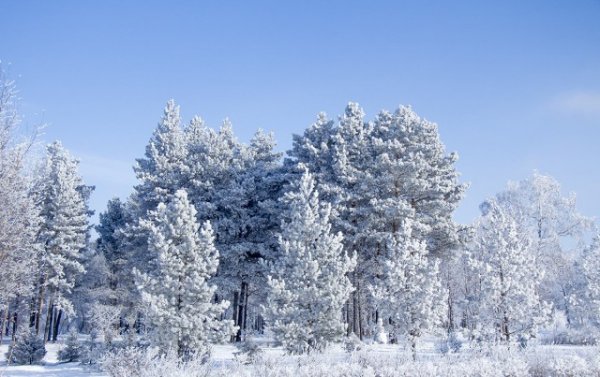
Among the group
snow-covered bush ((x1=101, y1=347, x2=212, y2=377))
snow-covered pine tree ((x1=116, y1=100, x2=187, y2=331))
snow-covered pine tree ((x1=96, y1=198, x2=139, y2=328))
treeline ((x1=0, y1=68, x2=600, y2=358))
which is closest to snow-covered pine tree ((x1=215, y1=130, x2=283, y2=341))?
treeline ((x1=0, y1=68, x2=600, y2=358))

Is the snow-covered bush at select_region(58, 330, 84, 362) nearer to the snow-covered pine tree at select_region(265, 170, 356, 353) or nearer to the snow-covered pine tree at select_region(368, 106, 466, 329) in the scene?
the snow-covered pine tree at select_region(265, 170, 356, 353)

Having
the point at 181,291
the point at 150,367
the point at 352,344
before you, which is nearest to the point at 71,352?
the point at 181,291

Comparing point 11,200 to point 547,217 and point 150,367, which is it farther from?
point 547,217

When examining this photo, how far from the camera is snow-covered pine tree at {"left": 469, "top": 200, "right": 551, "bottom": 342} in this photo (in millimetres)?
19125

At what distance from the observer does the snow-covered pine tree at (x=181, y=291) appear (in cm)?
2034

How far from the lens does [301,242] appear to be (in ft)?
73.6

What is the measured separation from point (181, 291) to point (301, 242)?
563 cm

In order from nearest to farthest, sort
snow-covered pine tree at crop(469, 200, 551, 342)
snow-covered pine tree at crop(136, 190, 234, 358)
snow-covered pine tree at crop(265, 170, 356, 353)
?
1. snow-covered pine tree at crop(469, 200, 551, 342)
2. snow-covered pine tree at crop(136, 190, 234, 358)
3. snow-covered pine tree at crop(265, 170, 356, 353)

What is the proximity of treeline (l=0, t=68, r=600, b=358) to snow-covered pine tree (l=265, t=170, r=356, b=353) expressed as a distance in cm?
7

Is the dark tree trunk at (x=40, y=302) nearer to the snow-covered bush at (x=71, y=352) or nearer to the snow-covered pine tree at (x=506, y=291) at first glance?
the snow-covered bush at (x=71, y=352)

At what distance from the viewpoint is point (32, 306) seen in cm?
4091

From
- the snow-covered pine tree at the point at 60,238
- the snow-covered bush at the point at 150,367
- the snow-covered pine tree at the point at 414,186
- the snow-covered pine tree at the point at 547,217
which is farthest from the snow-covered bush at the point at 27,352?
the snow-covered pine tree at the point at 547,217

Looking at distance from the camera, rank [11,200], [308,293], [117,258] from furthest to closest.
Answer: [117,258] < [308,293] < [11,200]

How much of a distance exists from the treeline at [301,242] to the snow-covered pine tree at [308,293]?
68mm
